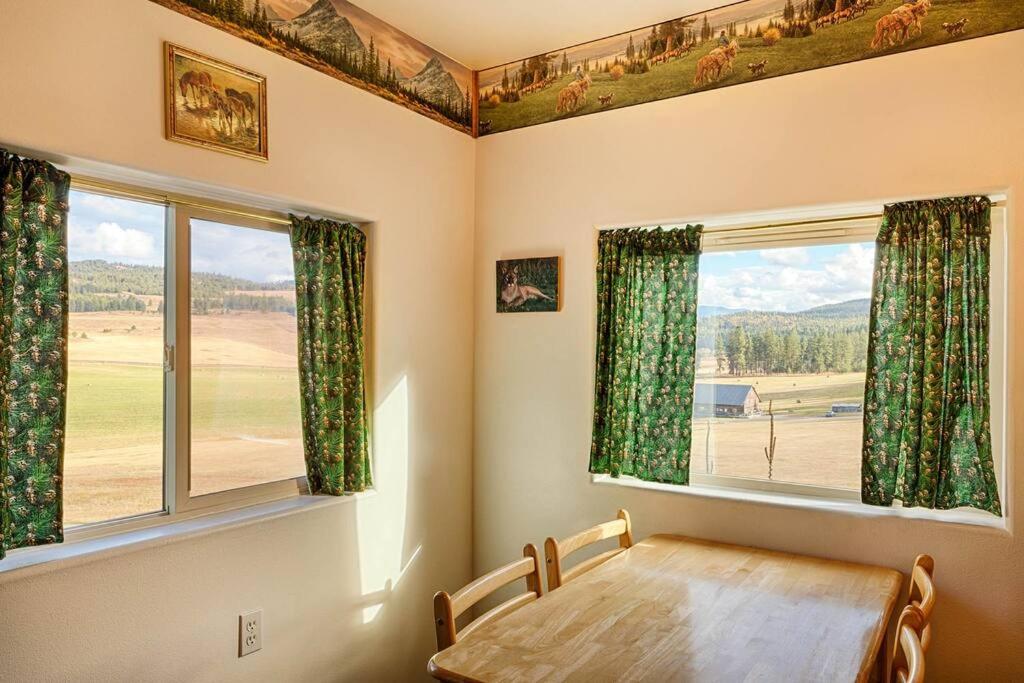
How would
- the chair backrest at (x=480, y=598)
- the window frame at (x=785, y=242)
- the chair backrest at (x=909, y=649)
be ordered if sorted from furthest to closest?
the window frame at (x=785, y=242) → the chair backrest at (x=480, y=598) → the chair backrest at (x=909, y=649)

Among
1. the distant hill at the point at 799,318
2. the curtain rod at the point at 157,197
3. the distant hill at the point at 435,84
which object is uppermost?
the distant hill at the point at 435,84

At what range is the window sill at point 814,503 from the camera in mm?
2338

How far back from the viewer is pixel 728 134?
272 centimetres

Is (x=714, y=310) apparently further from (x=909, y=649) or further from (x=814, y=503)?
(x=909, y=649)

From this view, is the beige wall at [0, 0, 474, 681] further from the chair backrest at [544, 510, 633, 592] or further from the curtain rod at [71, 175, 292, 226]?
the chair backrest at [544, 510, 633, 592]

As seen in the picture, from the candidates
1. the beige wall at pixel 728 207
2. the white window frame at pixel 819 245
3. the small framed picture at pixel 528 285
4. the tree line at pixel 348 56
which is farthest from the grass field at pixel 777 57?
the small framed picture at pixel 528 285

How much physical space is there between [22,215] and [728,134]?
90.4 inches

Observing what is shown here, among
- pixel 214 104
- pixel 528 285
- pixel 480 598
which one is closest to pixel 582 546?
pixel 480 598

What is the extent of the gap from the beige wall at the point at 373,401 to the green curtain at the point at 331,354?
105 mm

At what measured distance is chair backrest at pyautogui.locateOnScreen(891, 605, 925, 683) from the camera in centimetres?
143

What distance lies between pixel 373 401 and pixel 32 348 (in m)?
1.21

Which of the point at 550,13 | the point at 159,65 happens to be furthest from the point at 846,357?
the point at 159,65

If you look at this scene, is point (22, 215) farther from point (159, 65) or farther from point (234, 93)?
point (234, 93)

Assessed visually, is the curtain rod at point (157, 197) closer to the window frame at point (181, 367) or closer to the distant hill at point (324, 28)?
the window frame at point (181, 367)
